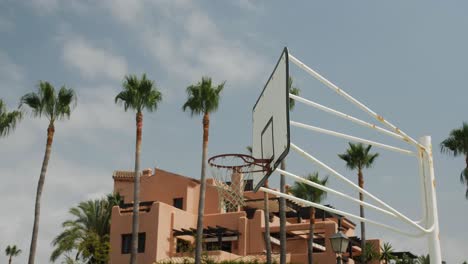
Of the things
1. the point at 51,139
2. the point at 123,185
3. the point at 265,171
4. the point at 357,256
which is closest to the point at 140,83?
the point at 51,139

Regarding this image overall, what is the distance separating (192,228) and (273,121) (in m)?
30.2

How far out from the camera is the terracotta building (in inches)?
1544

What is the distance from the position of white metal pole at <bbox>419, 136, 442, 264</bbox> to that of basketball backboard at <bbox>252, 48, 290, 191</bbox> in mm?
2636

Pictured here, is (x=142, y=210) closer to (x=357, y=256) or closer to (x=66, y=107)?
(x=66, y=107)

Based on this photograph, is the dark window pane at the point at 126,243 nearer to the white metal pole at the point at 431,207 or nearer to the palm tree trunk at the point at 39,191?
the palm tree trunk at the point at 39,191

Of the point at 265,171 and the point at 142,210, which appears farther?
the point at 142,210

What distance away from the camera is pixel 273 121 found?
39.3ft

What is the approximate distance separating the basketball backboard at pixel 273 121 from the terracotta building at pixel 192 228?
986 inches

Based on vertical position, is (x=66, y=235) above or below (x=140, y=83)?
below

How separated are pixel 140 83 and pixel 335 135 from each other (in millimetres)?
28987

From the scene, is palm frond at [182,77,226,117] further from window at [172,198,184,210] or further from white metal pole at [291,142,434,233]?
white metal pole at [291,142,434,233]

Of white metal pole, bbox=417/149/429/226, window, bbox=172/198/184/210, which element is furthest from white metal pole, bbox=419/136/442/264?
window, bbox=172/198/184/210

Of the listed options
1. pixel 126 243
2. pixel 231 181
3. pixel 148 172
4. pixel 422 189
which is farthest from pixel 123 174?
pixel 422 189

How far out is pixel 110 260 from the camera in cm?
4078
